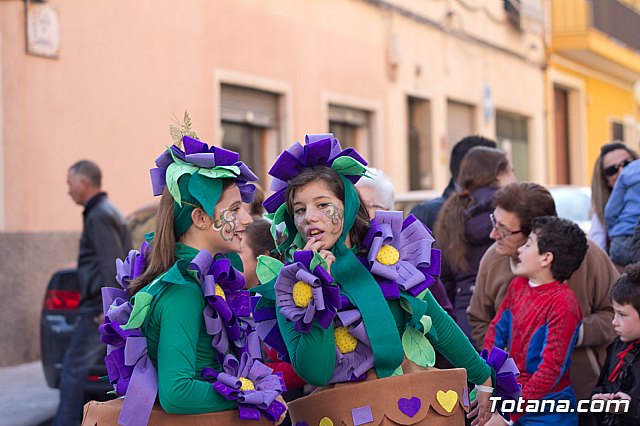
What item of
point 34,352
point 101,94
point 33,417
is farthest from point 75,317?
point 101,94

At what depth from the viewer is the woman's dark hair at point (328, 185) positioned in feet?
11.9

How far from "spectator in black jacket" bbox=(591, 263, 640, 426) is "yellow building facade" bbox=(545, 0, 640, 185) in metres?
20.1

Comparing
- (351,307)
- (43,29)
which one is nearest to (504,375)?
(351,307)

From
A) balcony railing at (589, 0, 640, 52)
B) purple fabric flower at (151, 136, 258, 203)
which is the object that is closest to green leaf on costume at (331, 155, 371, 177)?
purple fabric flower at (151, 136, 258, 203)

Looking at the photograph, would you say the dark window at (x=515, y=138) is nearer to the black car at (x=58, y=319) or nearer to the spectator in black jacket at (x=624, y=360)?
the black car at (x=58, y=319)

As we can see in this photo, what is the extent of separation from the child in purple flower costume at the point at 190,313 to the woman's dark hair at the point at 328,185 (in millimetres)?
156

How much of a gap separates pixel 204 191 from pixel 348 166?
48 centimetres

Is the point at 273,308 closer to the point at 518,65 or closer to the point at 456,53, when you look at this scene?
the point at 456,53

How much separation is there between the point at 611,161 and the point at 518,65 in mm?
16457

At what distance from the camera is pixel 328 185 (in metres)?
3.62

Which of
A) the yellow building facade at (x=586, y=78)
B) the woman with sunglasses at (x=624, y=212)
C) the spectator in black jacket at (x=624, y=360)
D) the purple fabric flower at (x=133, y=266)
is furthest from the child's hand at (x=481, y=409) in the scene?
the yellow building facade at (x=586, y=78)

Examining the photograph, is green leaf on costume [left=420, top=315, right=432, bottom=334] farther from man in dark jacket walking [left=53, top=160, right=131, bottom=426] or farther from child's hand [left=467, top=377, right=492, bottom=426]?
man in dark jacket walking [left=53, top=160, right=131, bottom=426]

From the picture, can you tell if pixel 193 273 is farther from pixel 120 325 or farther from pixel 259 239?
pixel 259 239

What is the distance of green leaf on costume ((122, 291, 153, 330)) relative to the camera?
11.2ft
